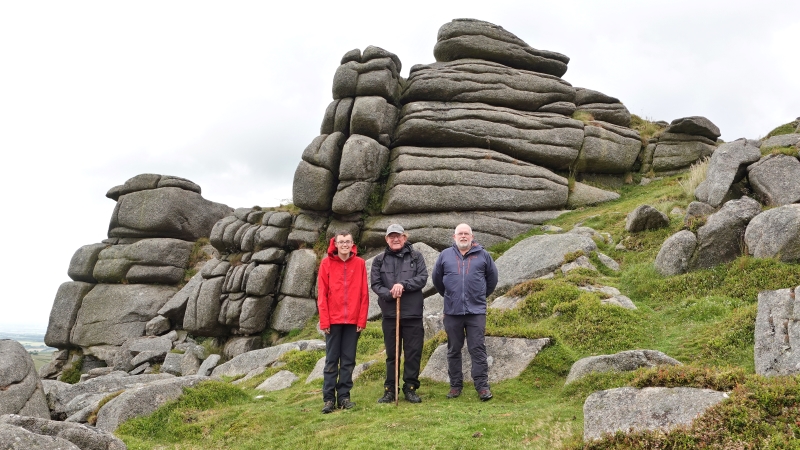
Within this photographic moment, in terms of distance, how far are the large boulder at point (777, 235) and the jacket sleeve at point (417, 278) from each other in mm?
10935

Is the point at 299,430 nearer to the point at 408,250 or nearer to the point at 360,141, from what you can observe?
the point at 408,250

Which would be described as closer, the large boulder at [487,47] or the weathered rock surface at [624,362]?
the weathered rock surface at [624,362]

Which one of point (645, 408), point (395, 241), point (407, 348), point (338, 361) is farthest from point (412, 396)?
point (645, 408)

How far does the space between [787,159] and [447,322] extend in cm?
1723

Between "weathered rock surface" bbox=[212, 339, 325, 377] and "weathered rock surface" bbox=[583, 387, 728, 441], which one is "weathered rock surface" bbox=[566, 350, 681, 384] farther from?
"weathered rock surface" bbox=[212, 339, 325, 377]

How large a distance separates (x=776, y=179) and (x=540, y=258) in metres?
9.61

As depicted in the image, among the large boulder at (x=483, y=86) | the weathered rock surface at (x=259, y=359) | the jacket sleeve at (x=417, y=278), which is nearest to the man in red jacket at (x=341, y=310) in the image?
the jacket sleeve at (x=417, y=278)

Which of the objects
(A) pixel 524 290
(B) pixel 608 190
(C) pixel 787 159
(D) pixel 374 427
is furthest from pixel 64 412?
(B) pixel 608 190

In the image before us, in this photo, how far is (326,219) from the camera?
1393 inches

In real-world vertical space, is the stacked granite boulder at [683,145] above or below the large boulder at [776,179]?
above

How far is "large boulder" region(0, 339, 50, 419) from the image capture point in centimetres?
1775

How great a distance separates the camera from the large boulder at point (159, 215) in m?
41.8

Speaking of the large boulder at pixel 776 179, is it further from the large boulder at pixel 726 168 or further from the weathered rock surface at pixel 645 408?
the weathered rock surface at pixel 645 408

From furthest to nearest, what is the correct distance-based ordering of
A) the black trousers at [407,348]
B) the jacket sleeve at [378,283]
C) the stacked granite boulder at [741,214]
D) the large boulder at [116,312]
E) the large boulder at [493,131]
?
the large boulder at [116,312] → the large boulder at [493,131] → the stacked granite boulder at [741,214] → the jacket sleeve at [378,283] → the black trousers at [407,348]
